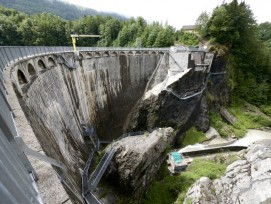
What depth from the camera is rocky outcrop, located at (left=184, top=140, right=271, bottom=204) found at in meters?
10.0

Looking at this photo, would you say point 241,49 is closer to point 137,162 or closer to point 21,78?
point 137,162

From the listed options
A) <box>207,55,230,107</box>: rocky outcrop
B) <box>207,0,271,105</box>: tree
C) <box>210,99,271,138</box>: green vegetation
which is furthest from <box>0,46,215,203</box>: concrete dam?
<box>210,99,271,138</box>: green vegetation

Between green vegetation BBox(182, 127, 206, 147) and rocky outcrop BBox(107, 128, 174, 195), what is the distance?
482 inches

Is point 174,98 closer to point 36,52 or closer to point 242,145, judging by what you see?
point 242,145

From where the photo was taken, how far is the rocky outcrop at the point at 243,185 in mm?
10023

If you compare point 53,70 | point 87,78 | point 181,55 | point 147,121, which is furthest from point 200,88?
point 53,70

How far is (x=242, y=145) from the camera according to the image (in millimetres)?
27109

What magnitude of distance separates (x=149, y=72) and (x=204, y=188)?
23489mm

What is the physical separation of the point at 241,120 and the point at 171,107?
53.8 ft

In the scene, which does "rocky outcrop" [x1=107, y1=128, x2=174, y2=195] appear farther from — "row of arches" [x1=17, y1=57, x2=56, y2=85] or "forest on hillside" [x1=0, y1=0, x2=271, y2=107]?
"forest on hillside" [x1=0, y1=0, x2=271, y2=107]

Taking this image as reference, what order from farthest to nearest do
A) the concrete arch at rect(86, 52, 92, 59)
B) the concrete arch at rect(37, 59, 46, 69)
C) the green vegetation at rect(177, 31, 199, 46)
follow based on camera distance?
1. the green vegetation at rect(177, 31, 199, 46)
2. the concrete arch at rect(86, 52, 92, 59)
3. the concrete arch at rect(37, 59, 46, 69)

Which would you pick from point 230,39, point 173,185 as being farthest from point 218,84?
point 173,185

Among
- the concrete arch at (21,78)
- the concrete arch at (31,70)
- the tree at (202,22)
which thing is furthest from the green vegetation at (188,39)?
the concrete arch at (21,78)

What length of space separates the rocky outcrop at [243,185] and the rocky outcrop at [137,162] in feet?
13.8
